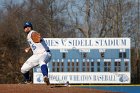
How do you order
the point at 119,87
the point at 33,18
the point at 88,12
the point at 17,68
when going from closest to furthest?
the point at 119,87, the point at 17,68, the point at 88,12, the point at 33,18

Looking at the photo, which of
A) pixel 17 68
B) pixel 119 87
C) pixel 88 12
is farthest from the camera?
pixel 88 12

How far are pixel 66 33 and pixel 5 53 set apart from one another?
8.23m

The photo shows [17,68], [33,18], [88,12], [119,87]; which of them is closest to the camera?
[119,87]

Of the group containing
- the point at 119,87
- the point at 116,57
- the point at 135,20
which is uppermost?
the point at 135,20

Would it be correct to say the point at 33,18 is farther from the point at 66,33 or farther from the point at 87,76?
the point at 87,76

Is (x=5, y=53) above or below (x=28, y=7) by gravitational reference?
below

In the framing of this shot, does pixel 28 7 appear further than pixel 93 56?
Yes

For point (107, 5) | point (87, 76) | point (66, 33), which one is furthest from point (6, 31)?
point (87, 76)

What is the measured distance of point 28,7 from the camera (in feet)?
144

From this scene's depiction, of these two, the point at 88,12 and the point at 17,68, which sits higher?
the point at 88,12

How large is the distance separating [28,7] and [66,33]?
4505 mm

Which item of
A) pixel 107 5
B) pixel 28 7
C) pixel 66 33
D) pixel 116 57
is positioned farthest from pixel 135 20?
pixel 116 57

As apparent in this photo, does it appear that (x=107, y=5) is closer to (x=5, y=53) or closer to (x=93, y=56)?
(x=5, y=53)

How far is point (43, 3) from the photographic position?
41.9 metres
